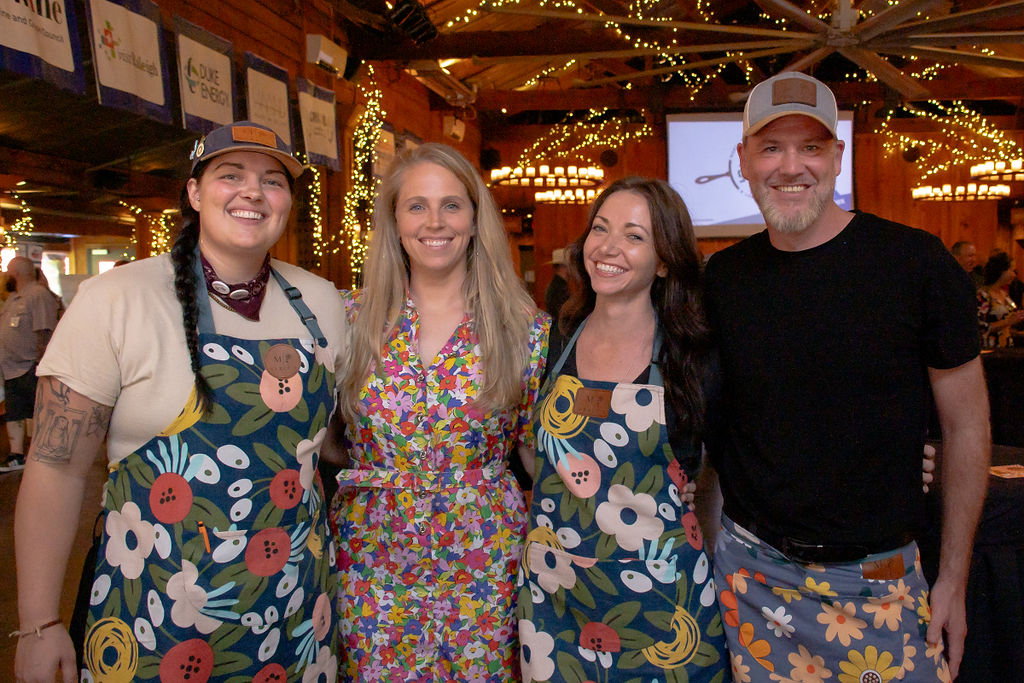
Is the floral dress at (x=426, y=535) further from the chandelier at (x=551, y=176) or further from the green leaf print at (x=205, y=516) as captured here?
the chandelier at (x=551, y=176)

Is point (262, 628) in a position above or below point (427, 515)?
below

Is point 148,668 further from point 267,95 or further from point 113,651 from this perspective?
point 267,95

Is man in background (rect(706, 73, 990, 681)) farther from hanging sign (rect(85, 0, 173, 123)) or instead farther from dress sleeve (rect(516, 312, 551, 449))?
hanging sign (rect(85, 0, 173, 123))

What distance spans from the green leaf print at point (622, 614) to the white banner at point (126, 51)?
3.46 metres

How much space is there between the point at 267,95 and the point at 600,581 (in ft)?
14.9

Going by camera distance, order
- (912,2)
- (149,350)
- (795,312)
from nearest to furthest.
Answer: (149,350)
(795,312)
(912,2)

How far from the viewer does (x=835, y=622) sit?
60.2 inches

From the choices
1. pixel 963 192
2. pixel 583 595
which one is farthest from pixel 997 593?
pixel 963 192

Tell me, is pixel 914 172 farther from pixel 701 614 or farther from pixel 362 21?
pixel 701 614

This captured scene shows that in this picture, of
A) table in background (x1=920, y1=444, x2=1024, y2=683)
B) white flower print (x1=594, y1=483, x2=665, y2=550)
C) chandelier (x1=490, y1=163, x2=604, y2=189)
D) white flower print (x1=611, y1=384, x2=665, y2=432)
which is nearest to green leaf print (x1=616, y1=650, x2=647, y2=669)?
white flower print (x1=594, y1=483, x2=665, y2=550)

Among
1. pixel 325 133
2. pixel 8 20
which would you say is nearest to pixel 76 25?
pixel 8 20

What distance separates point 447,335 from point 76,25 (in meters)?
2.77

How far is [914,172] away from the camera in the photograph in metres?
11.7

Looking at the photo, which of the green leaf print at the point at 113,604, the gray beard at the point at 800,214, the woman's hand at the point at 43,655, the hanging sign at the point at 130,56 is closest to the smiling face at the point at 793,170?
the gray beard at the point at 800,214
